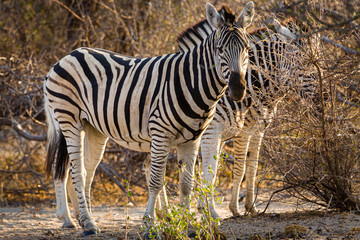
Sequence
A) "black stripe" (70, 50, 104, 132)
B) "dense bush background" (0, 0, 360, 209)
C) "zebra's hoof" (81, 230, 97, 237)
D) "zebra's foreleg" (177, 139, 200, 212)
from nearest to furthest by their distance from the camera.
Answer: "dense bush background" (0, 0, 360, 209), "zebra's foreleg" (177, 139, 200, 212), "zebra's hoof" (81, 230, 97, 237), "black stripe" (70, 50, 104, 132)

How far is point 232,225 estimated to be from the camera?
5.21m

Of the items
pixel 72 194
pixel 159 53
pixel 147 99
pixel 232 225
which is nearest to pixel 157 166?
pixel 147 99

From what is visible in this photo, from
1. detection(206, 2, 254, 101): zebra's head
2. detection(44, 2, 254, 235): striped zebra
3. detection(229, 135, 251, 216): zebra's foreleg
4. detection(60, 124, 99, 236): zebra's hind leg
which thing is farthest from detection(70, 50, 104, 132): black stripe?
detection(229, 135, 251, 216): zebra's foreleg

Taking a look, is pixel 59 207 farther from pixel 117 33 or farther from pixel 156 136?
pixel 117 33

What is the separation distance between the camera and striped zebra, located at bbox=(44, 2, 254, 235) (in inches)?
178

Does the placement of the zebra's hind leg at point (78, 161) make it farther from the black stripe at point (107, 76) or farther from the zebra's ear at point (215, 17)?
the zebra's ear at point (215, 17)

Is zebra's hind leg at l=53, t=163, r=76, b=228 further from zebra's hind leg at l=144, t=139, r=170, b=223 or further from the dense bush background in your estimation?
the dense bush background

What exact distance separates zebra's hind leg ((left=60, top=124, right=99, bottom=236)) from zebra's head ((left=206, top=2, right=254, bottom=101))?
1940 mm

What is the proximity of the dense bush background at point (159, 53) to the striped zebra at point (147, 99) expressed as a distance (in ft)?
2.20

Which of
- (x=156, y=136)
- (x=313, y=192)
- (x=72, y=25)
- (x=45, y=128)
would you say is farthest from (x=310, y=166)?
(x=72, y=25)

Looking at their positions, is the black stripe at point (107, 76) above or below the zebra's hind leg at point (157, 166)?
above

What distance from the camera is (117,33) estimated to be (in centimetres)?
1024

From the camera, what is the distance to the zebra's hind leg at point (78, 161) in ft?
17.7

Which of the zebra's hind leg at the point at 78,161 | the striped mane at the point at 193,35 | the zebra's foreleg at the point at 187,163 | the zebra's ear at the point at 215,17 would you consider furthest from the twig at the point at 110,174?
the zebra's ear at the point at 215,17
